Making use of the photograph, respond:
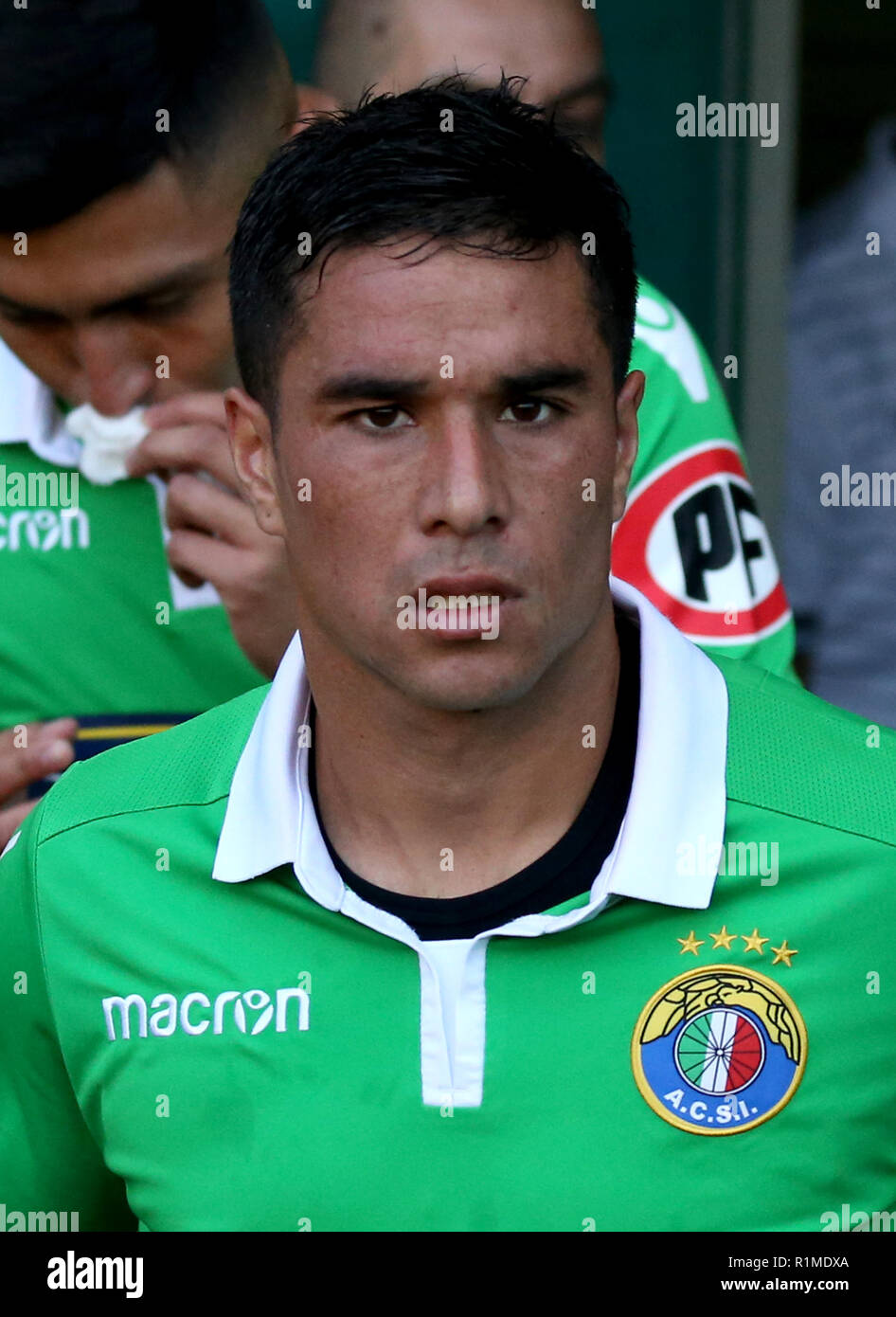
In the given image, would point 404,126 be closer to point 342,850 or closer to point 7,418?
point 342,850

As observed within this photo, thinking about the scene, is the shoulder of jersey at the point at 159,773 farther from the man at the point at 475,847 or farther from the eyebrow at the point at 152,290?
the eyebrow at the point at 152,290

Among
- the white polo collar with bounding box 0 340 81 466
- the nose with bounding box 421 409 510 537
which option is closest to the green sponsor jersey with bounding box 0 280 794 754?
the white polo collar with bounding box 0 340 81 466

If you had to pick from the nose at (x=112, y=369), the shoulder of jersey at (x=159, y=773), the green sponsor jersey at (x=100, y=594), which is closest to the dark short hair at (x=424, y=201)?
the shoulder of jersey at (x=159, y=773)

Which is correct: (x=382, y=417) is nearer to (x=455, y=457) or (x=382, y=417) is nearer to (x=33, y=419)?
(x=455, y=457)

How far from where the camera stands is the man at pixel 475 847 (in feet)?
5.43

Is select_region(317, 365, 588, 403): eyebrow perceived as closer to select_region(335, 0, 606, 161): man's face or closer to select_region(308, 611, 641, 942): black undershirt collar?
select_region(308, 611, 641, 942): black undershirt collar

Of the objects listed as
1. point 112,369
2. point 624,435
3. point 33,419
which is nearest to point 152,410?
point 112,369

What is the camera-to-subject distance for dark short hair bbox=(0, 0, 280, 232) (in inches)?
92.4

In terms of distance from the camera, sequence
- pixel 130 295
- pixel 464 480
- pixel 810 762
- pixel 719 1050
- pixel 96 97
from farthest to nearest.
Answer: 1. pixel 130 295
2. pixel 96 97
3. pixel 810 762
4. pixel 719 1050
5. pixel 464 480

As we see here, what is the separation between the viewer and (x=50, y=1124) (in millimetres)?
1977

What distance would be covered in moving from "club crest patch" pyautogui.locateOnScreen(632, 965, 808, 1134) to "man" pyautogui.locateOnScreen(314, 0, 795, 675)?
0.83m

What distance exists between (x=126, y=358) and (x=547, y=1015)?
127 centimetres

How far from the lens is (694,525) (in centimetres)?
252

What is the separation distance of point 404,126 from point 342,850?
0.75 meters
